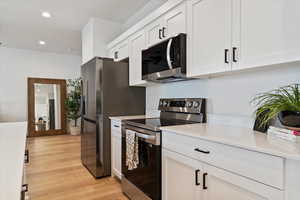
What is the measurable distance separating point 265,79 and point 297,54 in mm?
440

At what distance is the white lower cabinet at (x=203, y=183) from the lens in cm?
96

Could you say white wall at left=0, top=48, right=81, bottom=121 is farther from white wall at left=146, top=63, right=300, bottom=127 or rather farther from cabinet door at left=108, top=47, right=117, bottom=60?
white wall at left=146, top=63, right=300, bottom=127

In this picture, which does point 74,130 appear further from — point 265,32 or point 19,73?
point 265,32

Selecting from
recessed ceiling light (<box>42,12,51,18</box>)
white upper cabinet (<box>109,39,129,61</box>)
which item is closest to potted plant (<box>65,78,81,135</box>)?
recessed ceiling light (<box>42,12,51,18</box>)

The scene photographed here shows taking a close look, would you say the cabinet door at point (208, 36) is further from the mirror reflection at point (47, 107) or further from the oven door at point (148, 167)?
the mirror reflection at point (47, 107)

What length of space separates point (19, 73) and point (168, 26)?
546 cm

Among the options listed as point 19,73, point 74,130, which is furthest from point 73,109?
point 19,73

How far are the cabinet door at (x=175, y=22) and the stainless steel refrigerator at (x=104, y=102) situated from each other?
0.96m

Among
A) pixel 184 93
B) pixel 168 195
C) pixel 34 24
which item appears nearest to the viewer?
pixel 168 195

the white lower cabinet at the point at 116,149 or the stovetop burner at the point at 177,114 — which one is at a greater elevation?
the stovetop burner at the point at 177,114

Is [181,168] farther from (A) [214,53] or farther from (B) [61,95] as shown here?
(B) [61,95]

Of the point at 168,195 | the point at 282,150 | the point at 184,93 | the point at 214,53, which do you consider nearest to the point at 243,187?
the point at 282,150

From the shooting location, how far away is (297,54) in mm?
1066

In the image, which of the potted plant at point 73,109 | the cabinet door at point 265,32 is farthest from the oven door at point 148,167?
the potted plant at point 73,109
